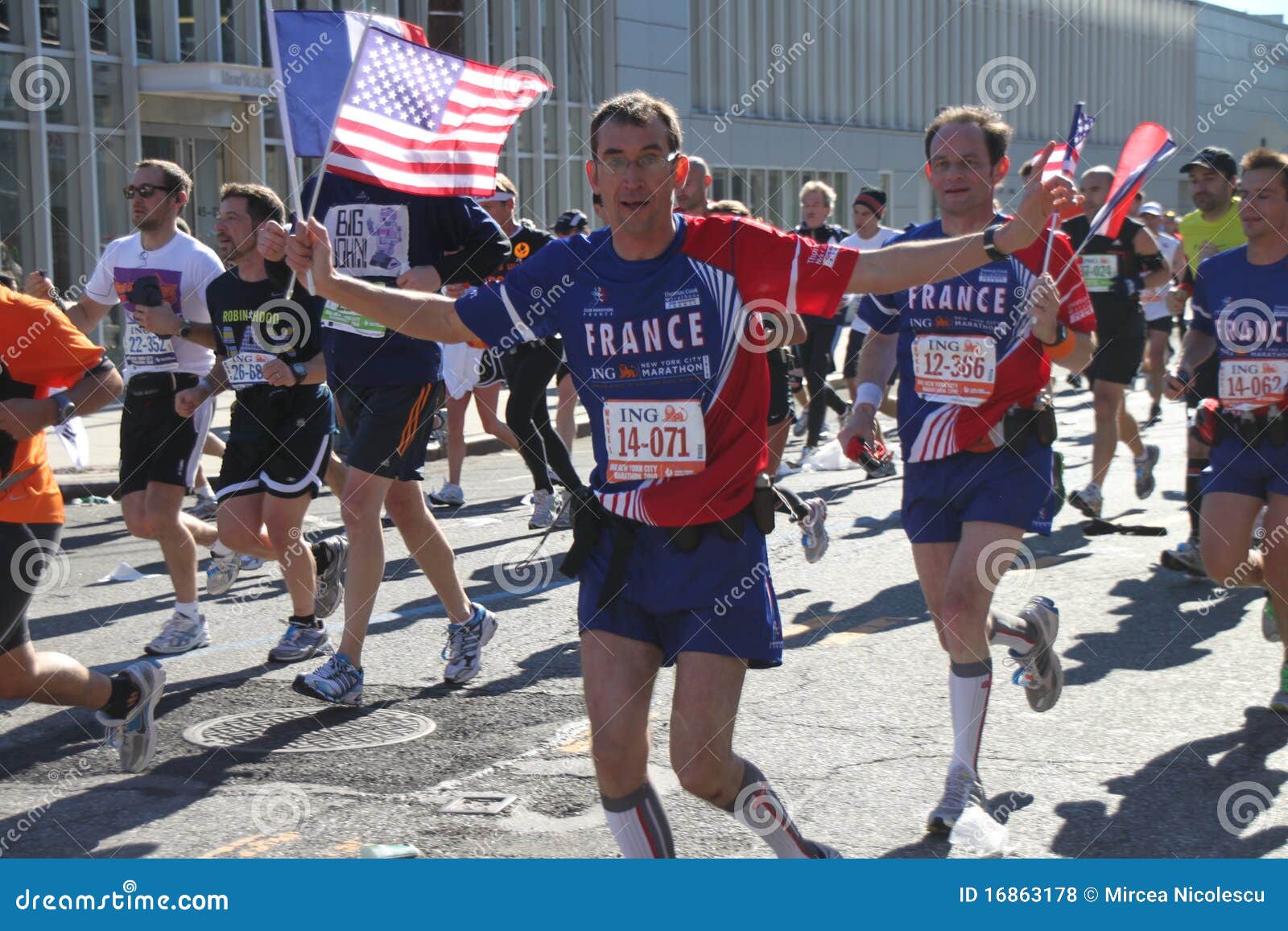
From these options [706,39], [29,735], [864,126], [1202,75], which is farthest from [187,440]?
[1202,75]

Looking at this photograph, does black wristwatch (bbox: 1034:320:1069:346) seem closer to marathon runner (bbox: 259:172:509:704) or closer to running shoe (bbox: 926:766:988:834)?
running shoe (bbox: 926:766:988:834)

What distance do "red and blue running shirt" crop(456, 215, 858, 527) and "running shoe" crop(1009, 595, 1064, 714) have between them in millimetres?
1701

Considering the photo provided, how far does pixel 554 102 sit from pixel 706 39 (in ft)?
16.5

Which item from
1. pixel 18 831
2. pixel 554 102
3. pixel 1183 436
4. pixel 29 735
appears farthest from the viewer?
pixel 554 102

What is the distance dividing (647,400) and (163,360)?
4.24m

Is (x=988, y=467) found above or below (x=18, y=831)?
above

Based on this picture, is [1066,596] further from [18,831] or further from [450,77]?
[18,831]

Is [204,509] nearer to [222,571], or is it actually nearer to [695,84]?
[222,571]

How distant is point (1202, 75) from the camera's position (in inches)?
2223

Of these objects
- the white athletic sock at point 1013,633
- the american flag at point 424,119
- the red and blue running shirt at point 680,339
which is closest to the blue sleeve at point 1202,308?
the white athletic sock at point 1013,633

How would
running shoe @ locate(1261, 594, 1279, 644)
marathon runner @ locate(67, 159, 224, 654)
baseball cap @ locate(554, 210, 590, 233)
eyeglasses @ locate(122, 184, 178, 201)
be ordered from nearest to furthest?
running shoe @ locate(1261, 594, 1279, 644) → marathon runner @ locate(67, 159, 224, 654) → eyeglasses @ locate(122, 184, 178, 201) → baseball cap @ locate(554, 210, 590, 233)

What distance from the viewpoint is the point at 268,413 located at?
6.49 metres

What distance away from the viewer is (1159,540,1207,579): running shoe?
781 cm

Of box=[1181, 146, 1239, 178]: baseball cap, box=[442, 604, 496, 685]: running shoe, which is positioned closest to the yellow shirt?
box=[1181, 146, 1239, 178]: baseball cap
